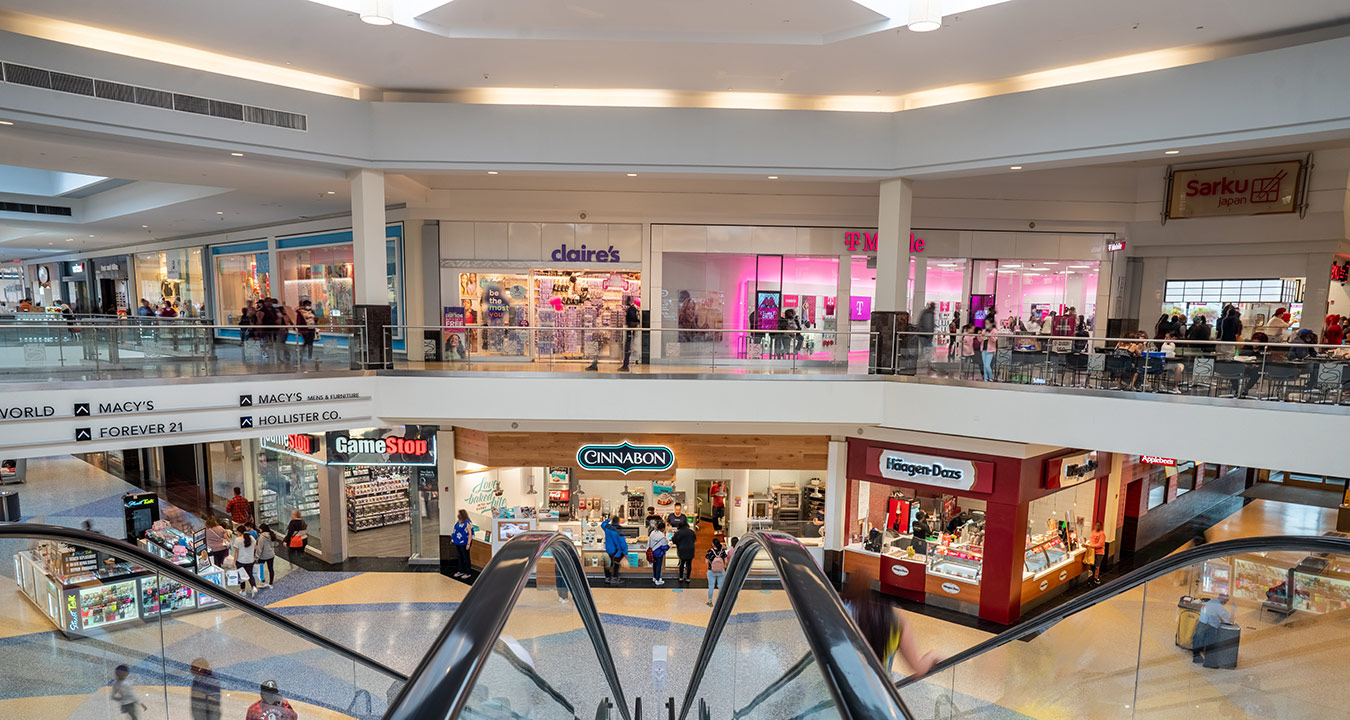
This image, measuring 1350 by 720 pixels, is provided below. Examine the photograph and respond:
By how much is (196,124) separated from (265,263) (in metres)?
12.3

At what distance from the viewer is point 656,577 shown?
1253 cm

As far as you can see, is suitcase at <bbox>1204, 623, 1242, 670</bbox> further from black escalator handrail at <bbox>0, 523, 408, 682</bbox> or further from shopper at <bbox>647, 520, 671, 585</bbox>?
shopper at <bbox>647, 520, 671, 585</bbox>

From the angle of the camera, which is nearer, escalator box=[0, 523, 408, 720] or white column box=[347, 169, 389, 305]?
escalator box=[0, 523, 408, 720]

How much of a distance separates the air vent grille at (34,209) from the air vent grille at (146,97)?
15.9 metres

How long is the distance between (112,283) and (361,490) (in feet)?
81.8

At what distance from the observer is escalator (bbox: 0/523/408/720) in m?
4.43

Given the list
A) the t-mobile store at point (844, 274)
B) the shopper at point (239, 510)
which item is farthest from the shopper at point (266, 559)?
the t-mobile store at point (844, 274)

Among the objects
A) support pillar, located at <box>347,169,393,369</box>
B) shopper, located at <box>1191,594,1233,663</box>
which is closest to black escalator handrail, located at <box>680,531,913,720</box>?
shopper, located at <box>1191,594,1233,663</box>

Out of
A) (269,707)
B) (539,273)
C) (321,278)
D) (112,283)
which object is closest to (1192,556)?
(269,707)

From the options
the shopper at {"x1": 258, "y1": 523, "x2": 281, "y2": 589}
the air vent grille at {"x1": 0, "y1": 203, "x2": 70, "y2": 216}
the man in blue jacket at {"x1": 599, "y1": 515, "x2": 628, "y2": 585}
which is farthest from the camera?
the air vent grille at {"x1": 0, "y1": 203, "x2": 70, "y2": 216}

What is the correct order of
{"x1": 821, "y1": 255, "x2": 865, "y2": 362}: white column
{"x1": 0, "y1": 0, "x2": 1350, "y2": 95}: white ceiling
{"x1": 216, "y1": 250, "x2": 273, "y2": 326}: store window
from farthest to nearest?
{"x1": 216, "y1": 250, "x2": 273, "y2": 326}: store window → {"x1": 821, "y1": 255, "x2": 865, "y2": 362}: white column → {"x1": 0, "y1": 0, "x2": 1350, "y2": 95}: white ceiling

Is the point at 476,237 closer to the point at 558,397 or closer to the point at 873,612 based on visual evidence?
the point at 558,397

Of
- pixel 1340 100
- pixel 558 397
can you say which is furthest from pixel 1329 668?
pixel 558 397

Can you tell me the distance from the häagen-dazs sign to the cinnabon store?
16mm
